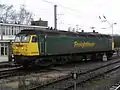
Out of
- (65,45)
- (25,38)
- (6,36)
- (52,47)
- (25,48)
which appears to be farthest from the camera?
(6,36)

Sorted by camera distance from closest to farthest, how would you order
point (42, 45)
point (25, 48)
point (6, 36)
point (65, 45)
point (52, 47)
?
point (25, 48) → point (42, 45) → point (52, 47) → point (65, 45) → point (6, 36)

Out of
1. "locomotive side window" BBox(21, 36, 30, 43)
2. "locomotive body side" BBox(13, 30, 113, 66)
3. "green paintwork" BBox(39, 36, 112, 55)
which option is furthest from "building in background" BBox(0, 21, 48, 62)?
"locomotive side window" BBox(21, 36, 30, 43)

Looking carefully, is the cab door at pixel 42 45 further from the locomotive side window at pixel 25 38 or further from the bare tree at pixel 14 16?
the bare tree at pixel 14 16

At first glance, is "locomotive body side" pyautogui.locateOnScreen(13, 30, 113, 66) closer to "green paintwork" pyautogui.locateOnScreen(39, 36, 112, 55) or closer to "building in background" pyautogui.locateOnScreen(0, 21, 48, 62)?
"green paintwork" pyautogui.locateOnScreen(39, 36, 112, 55)

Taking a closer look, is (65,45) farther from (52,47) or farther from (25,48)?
(25,48)

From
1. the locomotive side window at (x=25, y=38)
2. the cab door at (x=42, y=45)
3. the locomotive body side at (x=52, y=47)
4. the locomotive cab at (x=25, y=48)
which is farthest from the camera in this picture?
the cab door at (x=42, y=45)

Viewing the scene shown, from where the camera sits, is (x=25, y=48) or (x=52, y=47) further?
(x=52, y=47)

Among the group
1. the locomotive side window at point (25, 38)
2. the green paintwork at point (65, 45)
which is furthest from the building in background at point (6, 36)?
the locomotive side window at point (25, 38)

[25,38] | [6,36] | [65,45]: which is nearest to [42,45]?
[25,38]

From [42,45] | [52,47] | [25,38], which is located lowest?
[52,47]

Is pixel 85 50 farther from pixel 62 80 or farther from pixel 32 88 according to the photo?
pixel 32 88

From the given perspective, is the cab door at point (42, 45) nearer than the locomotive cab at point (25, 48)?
No

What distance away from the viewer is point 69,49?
27.9 meters

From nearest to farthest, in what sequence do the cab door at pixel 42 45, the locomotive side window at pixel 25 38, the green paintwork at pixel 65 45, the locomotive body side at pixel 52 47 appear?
the locomotive body side at pixel 52 47 < the locomotive side window at pixel 25 38 < the cab door at pixel 42 45 < the green paintwork at pixel 65 45
